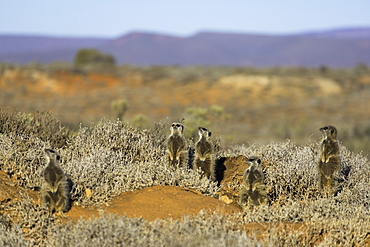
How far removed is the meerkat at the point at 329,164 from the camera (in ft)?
23.0

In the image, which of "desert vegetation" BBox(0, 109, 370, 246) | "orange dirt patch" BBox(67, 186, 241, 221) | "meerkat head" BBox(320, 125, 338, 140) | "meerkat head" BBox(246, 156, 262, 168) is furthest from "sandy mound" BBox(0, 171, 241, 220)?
"meerkat head" BBox(320, 125, 338, 140)

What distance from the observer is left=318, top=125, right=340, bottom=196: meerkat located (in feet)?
23.0

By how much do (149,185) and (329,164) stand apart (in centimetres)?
290

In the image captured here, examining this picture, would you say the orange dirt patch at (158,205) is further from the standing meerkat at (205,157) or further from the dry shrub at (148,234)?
the standing meerkat at (205,157)

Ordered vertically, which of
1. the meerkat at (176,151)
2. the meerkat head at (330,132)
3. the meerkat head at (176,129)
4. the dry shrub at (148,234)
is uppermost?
the meerkat head at (330,132)

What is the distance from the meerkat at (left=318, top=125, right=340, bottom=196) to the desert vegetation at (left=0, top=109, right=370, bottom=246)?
0.17 meters

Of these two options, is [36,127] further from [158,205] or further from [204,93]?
[204,93]

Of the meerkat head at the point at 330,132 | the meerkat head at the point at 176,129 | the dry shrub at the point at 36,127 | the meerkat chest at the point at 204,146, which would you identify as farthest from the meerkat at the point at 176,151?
the meerkat head at the point at 330,132

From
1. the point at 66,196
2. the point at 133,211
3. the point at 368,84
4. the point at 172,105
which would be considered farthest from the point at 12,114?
the point at 368,84

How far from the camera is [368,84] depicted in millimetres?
41906

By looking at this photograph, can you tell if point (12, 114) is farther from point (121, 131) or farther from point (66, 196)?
point (66, 196)

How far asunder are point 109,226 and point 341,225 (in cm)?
282

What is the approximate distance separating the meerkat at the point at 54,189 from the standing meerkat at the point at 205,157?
252cm

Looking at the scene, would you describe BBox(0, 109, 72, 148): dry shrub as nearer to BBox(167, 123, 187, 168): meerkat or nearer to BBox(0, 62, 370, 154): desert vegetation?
BBox(167, 123, 187, 168): meerkat
